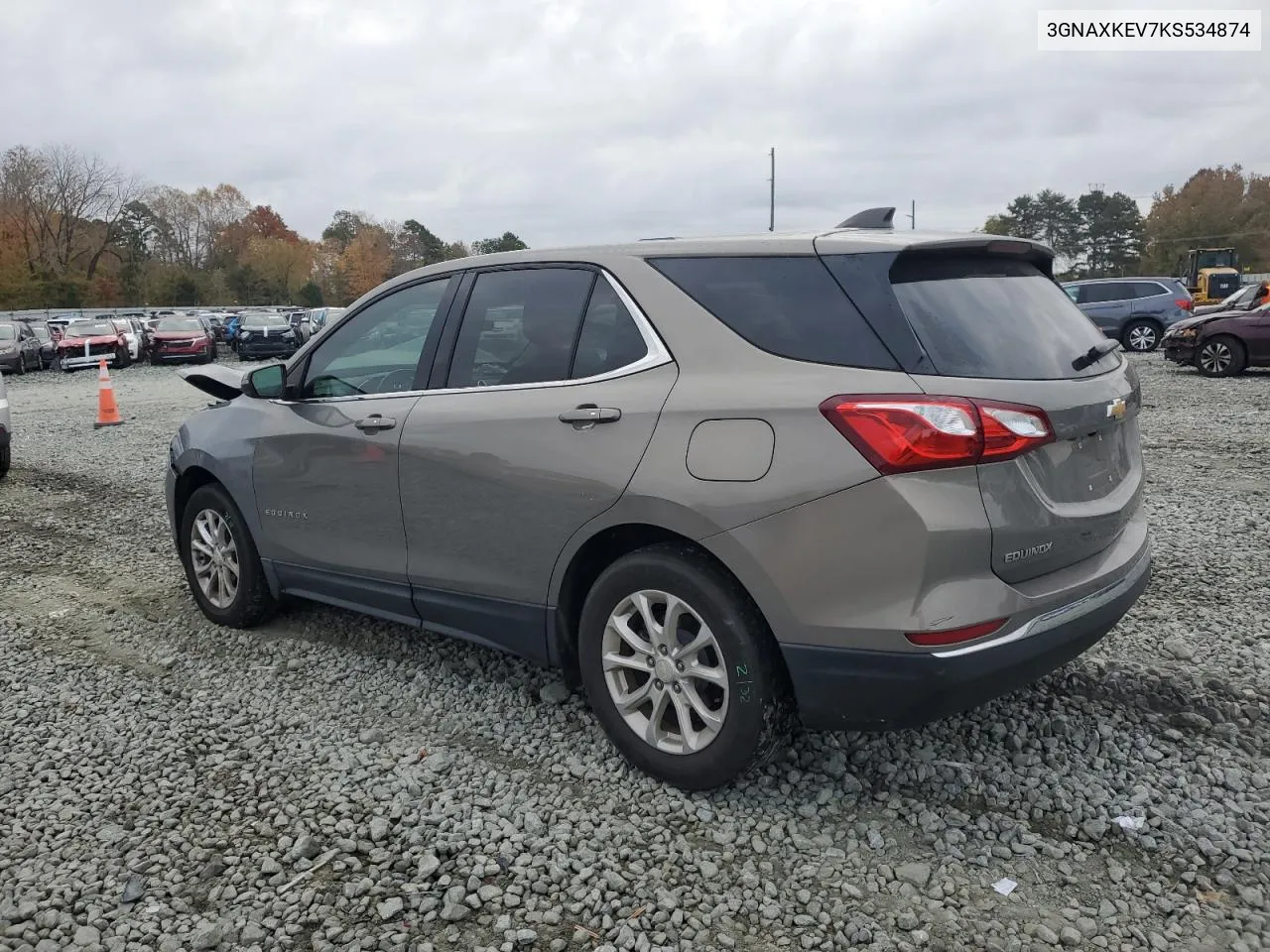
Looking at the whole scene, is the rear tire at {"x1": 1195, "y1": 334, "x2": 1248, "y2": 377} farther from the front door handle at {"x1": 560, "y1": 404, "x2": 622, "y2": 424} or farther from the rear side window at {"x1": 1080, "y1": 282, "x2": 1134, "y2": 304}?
the front door handle at {"x1": 560, "y1": 404, "x2": 622, "y2": 424}

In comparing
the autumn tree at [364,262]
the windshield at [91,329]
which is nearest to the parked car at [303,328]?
the windshield at [91,329]

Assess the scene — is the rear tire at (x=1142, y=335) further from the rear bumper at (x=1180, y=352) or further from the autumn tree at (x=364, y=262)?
the autumn tree at (x=364, y=262)

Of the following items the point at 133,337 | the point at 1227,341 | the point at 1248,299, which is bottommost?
the point at 1227,341

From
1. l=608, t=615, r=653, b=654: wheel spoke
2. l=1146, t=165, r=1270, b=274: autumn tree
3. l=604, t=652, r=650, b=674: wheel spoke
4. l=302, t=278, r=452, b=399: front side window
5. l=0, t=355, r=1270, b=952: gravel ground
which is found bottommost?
l=0, t=355, r=1270, b=952: gravel ground

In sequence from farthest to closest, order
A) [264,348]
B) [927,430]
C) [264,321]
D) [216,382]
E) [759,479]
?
[264,321] < [264,348] < [216,382] < [759,479] < [927,430]

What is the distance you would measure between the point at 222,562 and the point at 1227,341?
1651 centimetres

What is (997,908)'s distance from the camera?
8.77 ft

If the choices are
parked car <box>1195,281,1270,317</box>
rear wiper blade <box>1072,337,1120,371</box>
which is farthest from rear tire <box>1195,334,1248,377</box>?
rear wiper blade <box>1072,337,1120,371</box>

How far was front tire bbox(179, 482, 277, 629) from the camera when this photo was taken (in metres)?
4.85

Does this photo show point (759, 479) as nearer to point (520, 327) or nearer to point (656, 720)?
point (656, 720)

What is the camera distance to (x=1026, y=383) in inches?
115

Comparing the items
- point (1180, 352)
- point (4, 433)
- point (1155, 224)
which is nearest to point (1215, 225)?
point (1155, 224)

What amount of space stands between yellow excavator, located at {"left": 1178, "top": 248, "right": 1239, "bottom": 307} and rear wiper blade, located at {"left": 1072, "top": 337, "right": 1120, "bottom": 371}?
39525mm

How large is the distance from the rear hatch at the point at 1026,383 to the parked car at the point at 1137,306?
21109 millimetres
